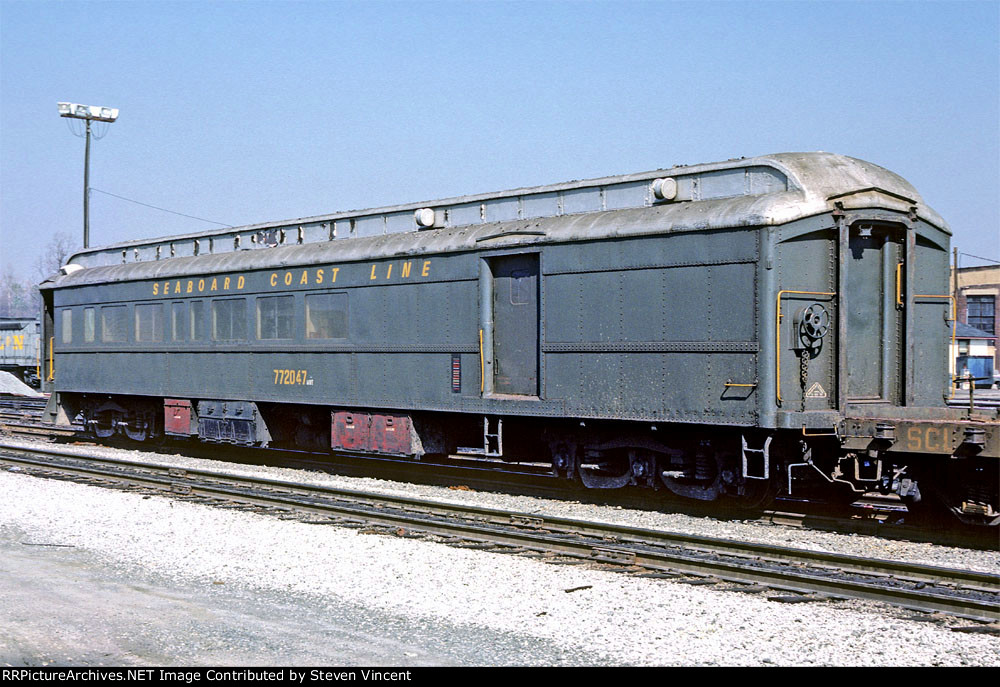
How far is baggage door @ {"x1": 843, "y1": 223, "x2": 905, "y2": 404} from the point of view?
36.6 feet

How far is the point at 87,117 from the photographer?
36219 millimetres

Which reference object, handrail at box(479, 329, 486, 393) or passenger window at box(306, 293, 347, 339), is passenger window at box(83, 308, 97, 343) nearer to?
passenger window at box(306, 293, 347, 339)

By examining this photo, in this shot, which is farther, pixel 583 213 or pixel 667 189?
pixel 583 213

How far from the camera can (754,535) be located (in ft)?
33.9

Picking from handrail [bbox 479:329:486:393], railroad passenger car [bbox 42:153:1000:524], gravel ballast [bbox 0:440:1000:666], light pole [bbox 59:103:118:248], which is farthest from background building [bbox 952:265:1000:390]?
gravel ballast [bbox 0:440:1000:666]

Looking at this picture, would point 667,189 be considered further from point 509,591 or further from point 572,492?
point 509,591

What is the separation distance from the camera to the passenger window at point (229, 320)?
1711 centimetres

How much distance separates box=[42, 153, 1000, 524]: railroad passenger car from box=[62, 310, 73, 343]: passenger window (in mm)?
5931

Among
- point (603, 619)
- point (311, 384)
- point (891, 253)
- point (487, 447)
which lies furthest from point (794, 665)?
point (311, 384)

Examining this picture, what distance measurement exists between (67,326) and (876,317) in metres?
16.3

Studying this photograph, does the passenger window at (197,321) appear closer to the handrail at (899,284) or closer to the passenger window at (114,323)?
the passenger window at (114,323)

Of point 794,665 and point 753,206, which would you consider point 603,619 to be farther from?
point 753,206

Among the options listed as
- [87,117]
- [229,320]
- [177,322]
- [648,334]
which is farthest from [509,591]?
[87,117]

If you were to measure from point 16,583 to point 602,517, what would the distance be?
602cm
